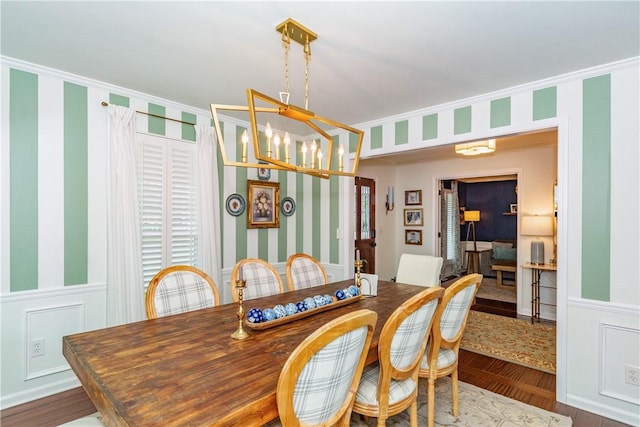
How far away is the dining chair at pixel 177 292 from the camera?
207 cm

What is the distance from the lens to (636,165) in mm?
2311

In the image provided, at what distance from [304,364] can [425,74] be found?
7.81ft

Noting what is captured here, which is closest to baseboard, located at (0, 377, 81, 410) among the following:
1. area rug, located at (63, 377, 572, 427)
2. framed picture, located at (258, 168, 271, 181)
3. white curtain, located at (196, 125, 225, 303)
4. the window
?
area rug, located at (63, 377, 572, 427)

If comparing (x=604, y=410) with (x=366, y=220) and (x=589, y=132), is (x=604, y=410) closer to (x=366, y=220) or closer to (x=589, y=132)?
(x=589, y=132)

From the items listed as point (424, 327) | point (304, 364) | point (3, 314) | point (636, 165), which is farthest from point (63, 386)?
point (636, 165)

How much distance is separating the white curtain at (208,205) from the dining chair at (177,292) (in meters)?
1.09

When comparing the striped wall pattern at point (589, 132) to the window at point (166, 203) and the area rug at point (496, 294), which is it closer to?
the window at point (166, 203)

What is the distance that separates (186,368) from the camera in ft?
4.38

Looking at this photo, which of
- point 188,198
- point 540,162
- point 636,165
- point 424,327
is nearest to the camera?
point 424,327

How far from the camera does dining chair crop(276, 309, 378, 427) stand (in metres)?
1.09

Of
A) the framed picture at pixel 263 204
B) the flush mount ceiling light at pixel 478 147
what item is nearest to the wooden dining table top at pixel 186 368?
the framed picture at pixel 263 204

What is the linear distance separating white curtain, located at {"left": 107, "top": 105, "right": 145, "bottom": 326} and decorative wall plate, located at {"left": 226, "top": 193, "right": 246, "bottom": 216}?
102cm

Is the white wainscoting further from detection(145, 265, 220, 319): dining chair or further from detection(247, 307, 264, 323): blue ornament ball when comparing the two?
detection(247, 307, 264, 323): blue ornament ball

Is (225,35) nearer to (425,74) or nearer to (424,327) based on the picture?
(425,74)
